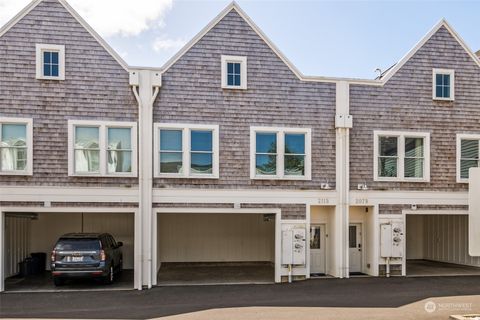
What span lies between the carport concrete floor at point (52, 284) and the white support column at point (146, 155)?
1.07 meters

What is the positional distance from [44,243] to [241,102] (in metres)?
Answer: 9.73

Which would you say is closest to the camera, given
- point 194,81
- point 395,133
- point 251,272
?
point 194,81

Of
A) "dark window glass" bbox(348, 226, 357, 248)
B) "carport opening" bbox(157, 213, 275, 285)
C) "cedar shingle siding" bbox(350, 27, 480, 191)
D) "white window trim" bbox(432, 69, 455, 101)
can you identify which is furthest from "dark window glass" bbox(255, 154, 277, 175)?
"white window trim" bbox(432, 69, 455, 101)

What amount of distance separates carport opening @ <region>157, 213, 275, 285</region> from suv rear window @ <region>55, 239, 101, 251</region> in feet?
16.3

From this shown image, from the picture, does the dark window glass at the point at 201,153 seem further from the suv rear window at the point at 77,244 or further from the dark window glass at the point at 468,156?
the dark window glass at the point at 468,156

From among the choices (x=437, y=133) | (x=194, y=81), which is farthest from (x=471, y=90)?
(x=194, y=81)

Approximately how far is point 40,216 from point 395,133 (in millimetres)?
13765

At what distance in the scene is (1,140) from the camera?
13008mm

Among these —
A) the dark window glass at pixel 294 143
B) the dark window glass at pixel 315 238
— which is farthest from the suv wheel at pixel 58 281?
the dark window glass at pixel 315 238

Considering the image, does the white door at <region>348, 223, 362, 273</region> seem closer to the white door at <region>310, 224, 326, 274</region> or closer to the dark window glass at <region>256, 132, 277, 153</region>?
the white door at <region>310, 224, 326, 274</region>

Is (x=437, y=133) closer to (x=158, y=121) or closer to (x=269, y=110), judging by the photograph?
(x=269, y=110)

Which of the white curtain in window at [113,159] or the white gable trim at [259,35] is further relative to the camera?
the white gable trim at [259,35]

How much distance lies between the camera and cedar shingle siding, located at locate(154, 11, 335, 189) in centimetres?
1393

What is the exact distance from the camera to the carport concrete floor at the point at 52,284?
510 inches
